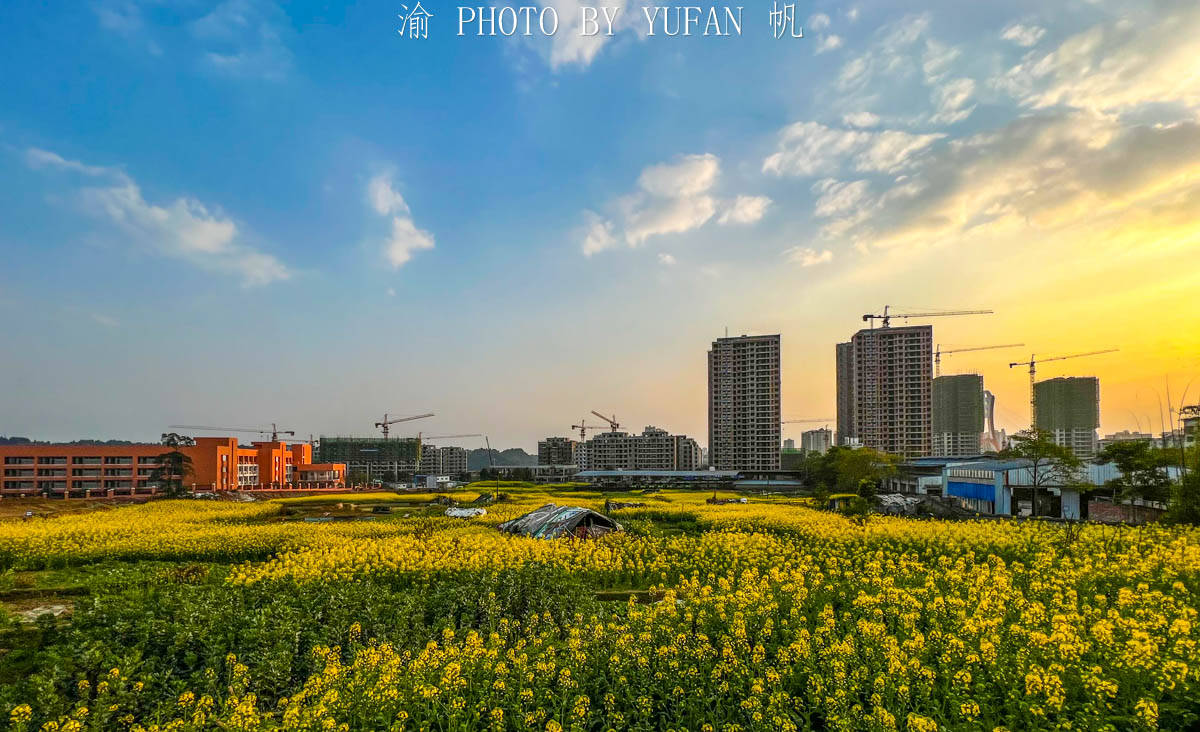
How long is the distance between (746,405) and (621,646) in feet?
422

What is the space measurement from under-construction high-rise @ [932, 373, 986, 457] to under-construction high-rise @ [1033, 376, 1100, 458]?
1484 cm

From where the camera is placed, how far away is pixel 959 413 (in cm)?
16712

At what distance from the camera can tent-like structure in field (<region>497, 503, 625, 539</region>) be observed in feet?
64.3

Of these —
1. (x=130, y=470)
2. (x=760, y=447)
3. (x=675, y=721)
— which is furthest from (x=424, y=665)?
(x=760, y=447)

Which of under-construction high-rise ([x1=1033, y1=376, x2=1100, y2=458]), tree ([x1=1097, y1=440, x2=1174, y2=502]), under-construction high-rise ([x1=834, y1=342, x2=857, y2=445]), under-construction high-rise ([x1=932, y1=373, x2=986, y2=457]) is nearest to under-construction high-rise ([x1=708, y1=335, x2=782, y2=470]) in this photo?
under-construction high-rise ([x1=834, y1=342, x2=857, y2=445])

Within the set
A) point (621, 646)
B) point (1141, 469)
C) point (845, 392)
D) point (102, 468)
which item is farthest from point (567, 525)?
point (845, 392)

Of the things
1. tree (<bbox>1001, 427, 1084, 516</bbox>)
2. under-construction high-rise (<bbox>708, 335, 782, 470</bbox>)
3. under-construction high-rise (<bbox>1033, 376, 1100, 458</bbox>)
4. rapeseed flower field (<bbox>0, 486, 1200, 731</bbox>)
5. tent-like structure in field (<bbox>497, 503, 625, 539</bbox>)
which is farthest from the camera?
under-construction high-rise (<bbox>1033, 376, 1100, 458</bbox>)

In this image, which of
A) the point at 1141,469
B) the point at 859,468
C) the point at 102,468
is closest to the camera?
the point at 1141,469

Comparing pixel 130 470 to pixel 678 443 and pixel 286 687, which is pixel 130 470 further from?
pixel 678 443

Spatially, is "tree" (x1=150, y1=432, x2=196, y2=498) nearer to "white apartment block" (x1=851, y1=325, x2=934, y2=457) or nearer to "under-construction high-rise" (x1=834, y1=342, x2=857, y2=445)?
"white apartment block" (x1=851, y1=325, x2=934, y2=457)

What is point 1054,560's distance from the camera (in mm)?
13414

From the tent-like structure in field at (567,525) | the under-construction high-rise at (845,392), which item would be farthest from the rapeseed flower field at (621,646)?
the under-construction high-rise at (845,392)

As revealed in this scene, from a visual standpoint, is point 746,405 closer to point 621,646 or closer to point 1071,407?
point 1071,407

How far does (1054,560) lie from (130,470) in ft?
306
